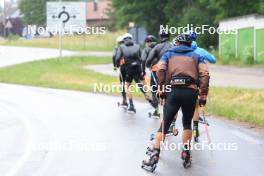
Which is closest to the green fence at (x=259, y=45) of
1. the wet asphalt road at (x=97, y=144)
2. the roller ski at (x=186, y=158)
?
the wet asphalt road at (x=97, y=144)

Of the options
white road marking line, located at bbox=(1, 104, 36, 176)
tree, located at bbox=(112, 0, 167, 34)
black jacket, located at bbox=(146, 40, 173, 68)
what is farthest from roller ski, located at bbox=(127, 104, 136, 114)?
tree, located at bbox=(112, 0, 167, 34)

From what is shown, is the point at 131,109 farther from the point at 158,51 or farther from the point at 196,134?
the point at 196,134

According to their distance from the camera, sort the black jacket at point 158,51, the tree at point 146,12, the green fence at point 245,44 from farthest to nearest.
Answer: the tree at point 146,12 < the green fence at point 245,44 < the black jacket at point 158,51

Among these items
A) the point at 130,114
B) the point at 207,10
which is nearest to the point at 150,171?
the point at 130,114

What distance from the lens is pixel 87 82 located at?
95.9 feet

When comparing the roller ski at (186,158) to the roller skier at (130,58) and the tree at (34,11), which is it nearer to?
the roller skier at (130,58)

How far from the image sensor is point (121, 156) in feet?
33.0

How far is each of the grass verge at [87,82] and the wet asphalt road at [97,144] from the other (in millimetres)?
1131

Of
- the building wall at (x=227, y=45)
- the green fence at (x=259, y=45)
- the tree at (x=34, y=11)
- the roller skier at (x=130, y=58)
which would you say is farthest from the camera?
the tree at (x=34, y=11)

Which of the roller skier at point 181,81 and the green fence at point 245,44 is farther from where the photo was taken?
the green fence at point 245,44

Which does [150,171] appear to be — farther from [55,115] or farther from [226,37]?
[226,37]

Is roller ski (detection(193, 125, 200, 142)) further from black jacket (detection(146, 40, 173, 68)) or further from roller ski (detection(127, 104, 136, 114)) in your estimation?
roller ski (detection(127, 104, 136, 114))

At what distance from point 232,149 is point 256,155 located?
0.70 metres

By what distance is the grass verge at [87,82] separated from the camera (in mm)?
15369
